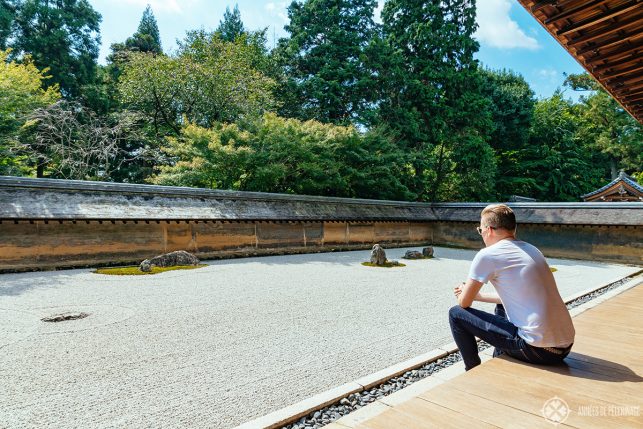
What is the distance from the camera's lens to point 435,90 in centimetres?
2098

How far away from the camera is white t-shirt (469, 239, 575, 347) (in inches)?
95.7

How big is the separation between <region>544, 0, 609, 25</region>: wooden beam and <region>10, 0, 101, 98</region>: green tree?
27825 millimetres

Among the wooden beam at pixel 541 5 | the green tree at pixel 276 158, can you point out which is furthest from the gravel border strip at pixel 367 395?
the green tree at pixel 276 158

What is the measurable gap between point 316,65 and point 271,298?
2001 centimetres

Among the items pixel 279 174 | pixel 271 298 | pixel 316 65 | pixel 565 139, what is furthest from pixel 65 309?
pixel 565 139

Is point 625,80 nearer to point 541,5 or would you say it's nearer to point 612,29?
point 612,29

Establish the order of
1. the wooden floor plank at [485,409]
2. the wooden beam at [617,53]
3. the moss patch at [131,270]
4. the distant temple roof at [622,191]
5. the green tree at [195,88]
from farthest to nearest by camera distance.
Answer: the green tree at [195,88] → the distant temple roof at [622,191] → the moss patch at [131,270] → the wooden beam at [617,53] → the wooden floor plank at [485,409]

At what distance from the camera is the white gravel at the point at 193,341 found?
8.89 ft

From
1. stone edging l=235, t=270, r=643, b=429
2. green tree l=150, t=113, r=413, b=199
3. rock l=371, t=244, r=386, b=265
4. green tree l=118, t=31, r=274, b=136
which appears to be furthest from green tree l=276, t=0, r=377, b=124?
stone edging l=235, t=270, r=643, b=429

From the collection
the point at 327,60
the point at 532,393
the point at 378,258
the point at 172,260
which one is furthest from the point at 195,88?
the point at 532,393

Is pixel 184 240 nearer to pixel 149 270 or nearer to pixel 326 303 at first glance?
pixel 149 270

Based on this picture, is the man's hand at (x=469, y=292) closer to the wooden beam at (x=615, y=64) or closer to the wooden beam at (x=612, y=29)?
the wooden beam at (x=612, y=29)

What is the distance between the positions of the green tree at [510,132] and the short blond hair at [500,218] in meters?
25.0

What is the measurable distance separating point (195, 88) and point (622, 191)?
22.2 meters
